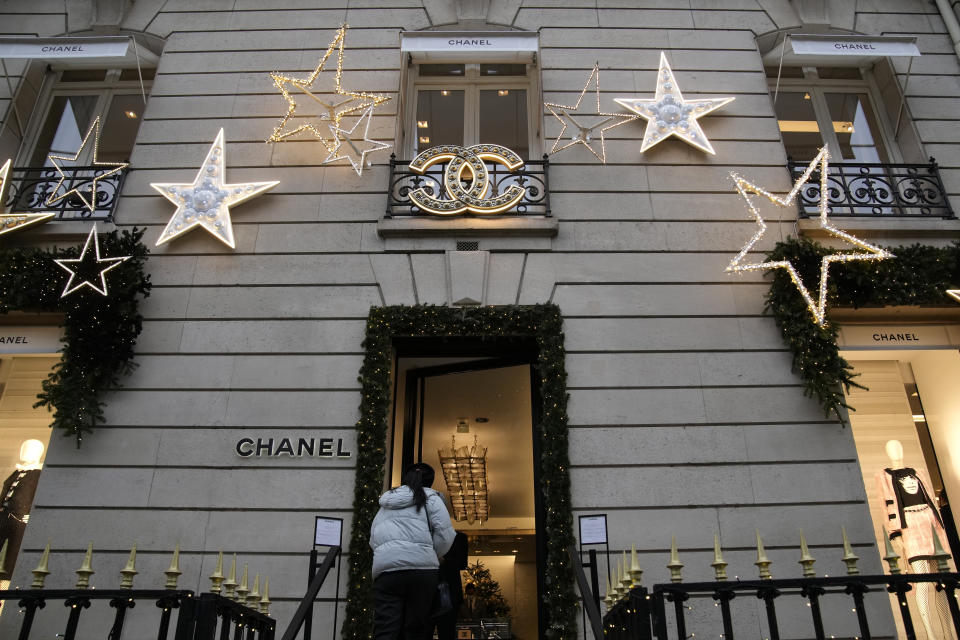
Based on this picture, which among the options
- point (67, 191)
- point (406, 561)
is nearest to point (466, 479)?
point (406, 561)

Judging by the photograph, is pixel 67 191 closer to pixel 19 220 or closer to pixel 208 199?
pixel 19 220

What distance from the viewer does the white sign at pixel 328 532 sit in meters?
6.42

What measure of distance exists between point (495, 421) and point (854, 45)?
7173mm

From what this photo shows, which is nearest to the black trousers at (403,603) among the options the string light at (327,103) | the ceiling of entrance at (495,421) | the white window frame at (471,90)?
the ceiling of entrance at (495,421)

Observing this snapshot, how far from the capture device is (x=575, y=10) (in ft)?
34.2

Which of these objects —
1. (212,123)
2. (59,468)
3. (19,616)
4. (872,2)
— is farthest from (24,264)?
(872,2)

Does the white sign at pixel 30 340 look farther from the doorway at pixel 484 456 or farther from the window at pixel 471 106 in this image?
the window at pixel 471 106

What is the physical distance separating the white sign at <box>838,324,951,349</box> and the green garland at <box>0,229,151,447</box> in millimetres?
8642

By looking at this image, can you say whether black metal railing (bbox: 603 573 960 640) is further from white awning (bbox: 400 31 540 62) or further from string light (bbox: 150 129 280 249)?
white awning (bbox: 400 31 540 62)

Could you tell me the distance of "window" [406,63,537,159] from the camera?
1007cm

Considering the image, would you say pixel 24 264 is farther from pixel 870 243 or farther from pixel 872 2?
pixel 872 2

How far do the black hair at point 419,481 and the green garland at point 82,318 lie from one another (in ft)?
13.7

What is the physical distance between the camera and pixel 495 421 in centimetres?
990

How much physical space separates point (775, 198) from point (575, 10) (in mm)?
4346
